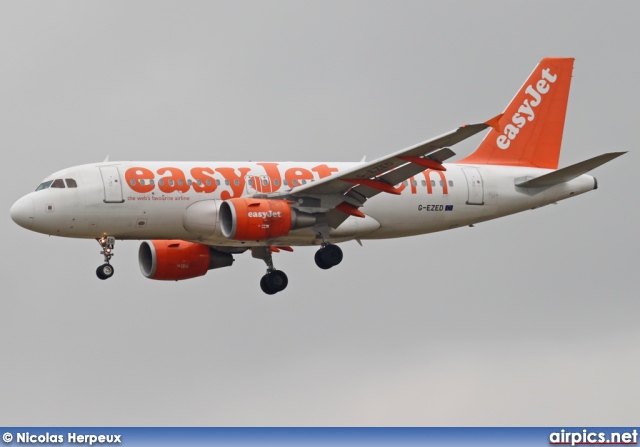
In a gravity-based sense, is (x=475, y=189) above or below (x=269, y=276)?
above

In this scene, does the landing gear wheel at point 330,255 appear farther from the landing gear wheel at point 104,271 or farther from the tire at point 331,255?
the landing gear wheel at point 104,271

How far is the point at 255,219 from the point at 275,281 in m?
6.69

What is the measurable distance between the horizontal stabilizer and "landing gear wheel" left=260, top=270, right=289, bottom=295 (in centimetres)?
1024

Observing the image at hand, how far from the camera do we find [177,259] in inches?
2640

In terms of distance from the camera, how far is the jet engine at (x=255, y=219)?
60.3 meters

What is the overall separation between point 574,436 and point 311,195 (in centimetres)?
1568

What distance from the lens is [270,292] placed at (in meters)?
66.9

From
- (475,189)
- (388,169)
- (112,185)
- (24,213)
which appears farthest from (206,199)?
(475,189)

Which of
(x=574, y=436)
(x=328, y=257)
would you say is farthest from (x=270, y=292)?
(x=574, y=436)

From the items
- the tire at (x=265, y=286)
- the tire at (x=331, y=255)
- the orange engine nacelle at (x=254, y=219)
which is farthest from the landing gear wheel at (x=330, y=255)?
the tire at (x=265, y=286)

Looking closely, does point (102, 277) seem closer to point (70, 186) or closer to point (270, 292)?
point (70, 186)

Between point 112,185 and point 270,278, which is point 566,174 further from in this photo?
point 112,185

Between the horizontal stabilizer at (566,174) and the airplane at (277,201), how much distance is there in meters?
0.06

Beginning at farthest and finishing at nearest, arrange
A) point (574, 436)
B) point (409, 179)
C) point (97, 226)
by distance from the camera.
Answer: point (409, 179), point (97, 226), point (574, 436)
